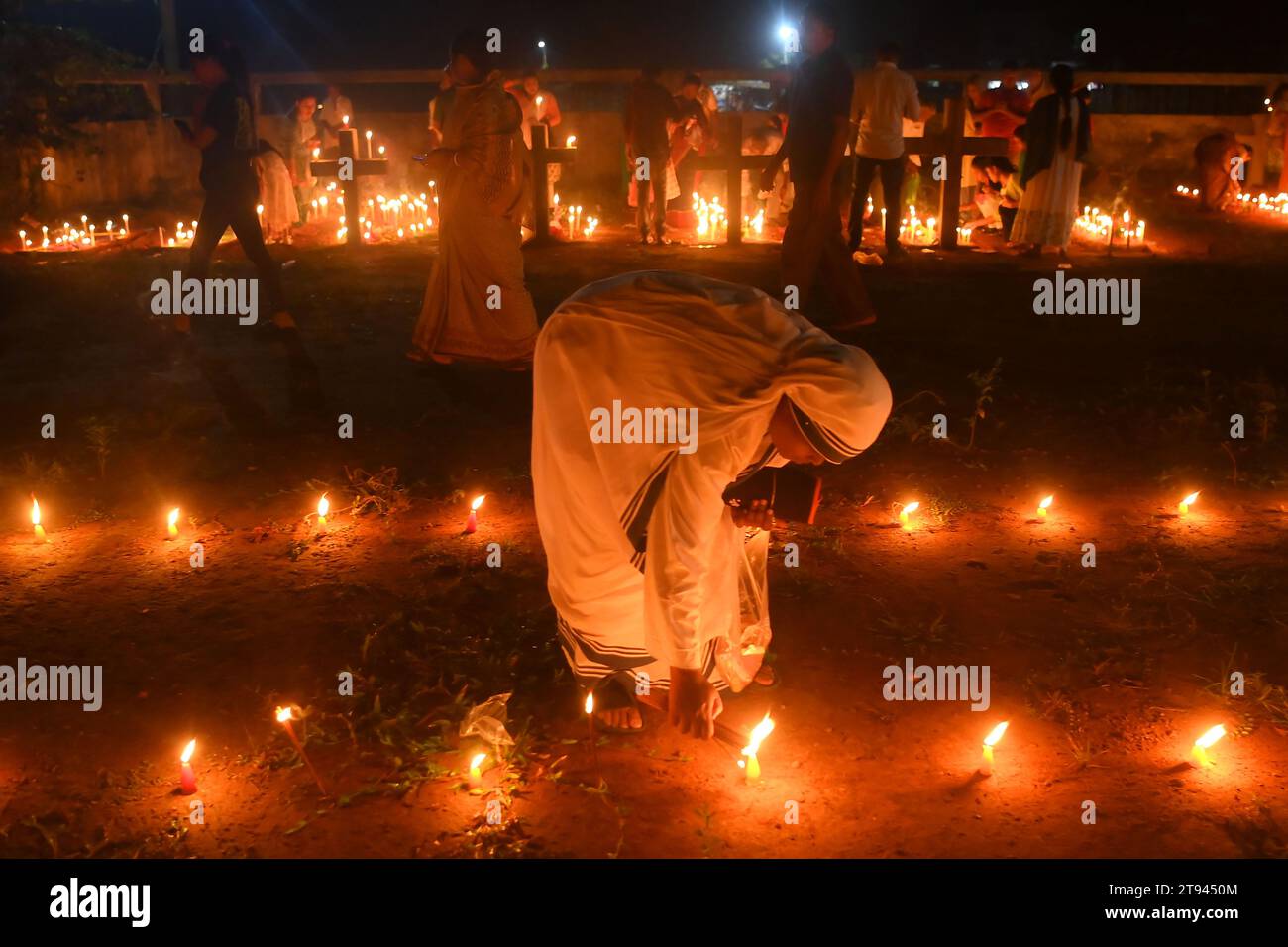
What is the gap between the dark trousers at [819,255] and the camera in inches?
341

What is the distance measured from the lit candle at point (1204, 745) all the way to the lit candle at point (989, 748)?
627 millimetres

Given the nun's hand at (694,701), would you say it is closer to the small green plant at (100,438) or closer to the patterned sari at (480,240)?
the small green plant at (100,438)

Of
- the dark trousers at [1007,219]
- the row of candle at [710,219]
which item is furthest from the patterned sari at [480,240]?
the dark trousers at [1007,219]

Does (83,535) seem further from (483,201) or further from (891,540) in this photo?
(891,540)

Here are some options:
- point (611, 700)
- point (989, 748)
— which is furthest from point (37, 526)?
point (989, 748)

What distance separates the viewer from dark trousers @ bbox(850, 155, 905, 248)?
11684 mm

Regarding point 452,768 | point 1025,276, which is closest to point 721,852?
point 452,768

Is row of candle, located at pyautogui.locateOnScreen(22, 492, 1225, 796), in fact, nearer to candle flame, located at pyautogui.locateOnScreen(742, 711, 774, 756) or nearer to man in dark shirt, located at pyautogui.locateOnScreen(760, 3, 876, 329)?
candle flame, located at pyautogui.locateOnScreen(742, 711, 774, 756)

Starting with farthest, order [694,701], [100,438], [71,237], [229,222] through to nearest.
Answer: [71,237] < [229,222] < [100,438] < [694,701]

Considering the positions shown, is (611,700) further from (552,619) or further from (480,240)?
(480,240)

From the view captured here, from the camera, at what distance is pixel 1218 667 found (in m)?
4.42

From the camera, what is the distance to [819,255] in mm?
8789

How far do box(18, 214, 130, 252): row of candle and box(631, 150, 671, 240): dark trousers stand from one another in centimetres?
638

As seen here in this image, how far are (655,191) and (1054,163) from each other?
4276 millimetres
